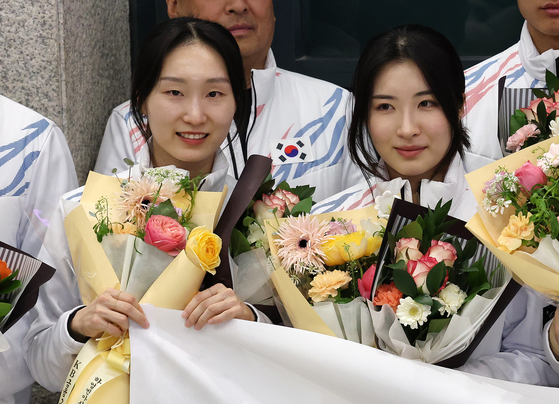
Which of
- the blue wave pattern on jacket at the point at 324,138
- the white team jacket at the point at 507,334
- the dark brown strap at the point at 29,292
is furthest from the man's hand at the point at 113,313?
the blue wave pattern on jacket at the point at 324,138

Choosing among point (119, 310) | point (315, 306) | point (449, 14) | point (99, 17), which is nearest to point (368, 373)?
point (315, 306)

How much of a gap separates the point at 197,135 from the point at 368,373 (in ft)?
3.32

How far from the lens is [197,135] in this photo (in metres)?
2.18

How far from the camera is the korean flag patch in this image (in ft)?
9.75

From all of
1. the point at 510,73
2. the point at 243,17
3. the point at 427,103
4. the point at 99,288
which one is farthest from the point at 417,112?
the point at 243,17

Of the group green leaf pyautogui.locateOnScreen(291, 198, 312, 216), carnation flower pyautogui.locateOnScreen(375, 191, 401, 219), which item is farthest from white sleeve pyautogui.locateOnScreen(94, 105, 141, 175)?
carnation flower pyautogui.locateOnScreen(375, 191, 401, 219)

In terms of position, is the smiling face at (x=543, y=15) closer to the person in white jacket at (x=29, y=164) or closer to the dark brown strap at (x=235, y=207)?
the dark brown strap at (x=235, y=207)

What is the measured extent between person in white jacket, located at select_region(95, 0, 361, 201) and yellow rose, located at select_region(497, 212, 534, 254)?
1.45 meters

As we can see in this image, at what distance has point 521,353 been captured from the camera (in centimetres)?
182

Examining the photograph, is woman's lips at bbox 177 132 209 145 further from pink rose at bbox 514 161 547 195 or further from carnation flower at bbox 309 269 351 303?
pink rose at bbox 514 161 547 195

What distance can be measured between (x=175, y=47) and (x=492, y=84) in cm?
146

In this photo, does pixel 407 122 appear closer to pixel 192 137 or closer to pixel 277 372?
pixel 192 137

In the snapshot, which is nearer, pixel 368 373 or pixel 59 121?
pixel 368 373

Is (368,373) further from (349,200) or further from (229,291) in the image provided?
(349,200)
